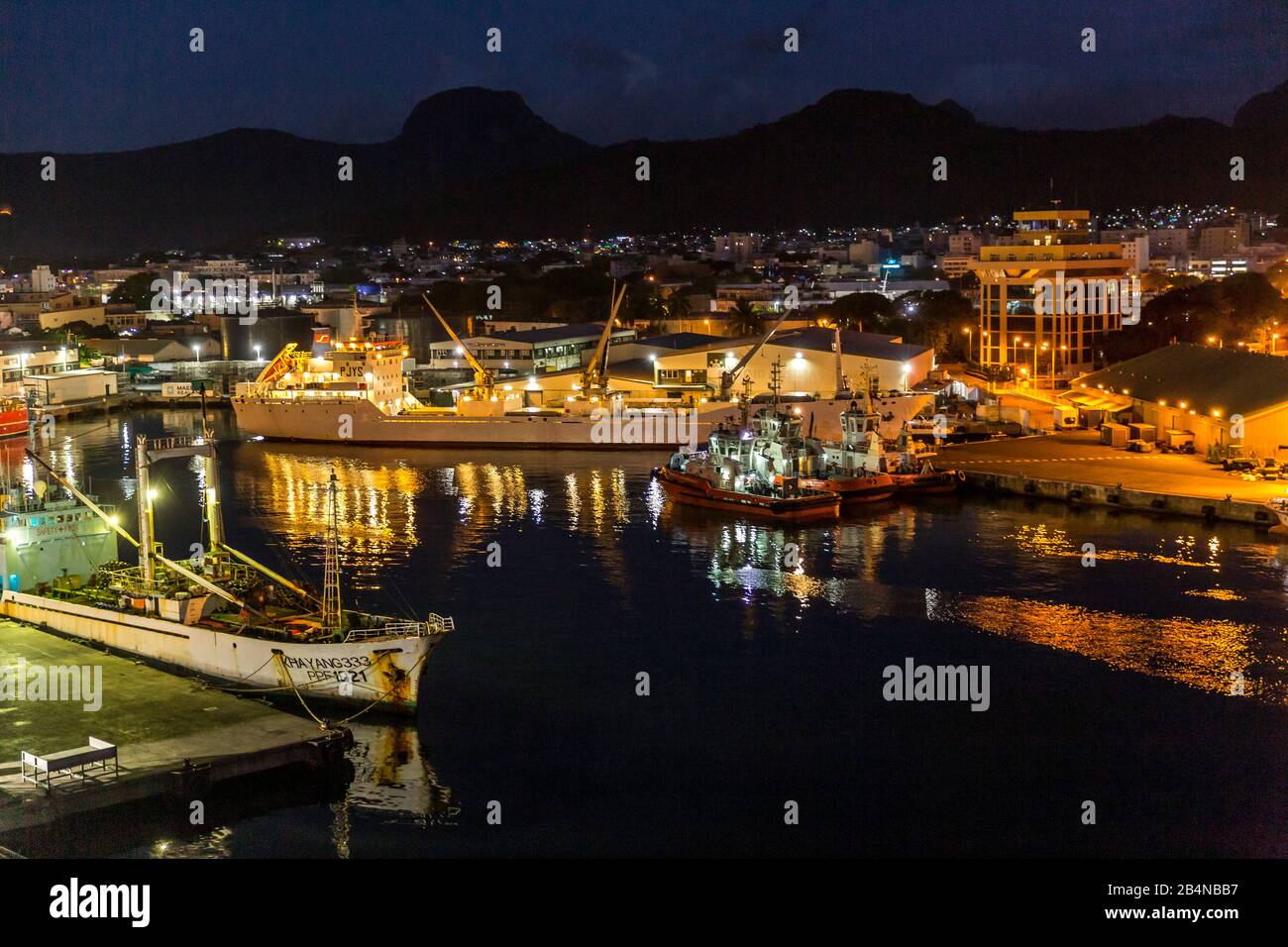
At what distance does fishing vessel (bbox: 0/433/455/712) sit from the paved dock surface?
10595 mm

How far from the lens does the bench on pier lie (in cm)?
891

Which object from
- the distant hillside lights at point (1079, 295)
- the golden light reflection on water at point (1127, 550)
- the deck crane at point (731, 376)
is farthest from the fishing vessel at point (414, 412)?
the golden light reflection on water at point (1127, 550)

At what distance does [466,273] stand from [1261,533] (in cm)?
6502

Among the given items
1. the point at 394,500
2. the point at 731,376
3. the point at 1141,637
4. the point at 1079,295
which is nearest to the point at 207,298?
the point at 731,376

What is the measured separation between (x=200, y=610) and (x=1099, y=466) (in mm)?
13603

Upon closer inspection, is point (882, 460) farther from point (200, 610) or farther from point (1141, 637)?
point (200, 610)

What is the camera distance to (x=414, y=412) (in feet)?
95.3

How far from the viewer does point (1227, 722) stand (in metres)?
A: 10.7

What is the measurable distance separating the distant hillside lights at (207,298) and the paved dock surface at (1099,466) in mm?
28989

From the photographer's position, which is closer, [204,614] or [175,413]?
[204,614]

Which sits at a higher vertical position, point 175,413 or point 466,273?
point 466,273
